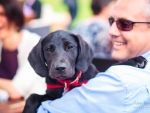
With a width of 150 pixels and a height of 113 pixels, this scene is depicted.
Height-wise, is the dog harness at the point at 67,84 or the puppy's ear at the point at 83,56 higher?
the puppy's ear at the point at 83,56

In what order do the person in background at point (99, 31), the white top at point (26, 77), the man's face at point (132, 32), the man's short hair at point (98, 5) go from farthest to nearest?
the man's short hair at point (98, 5)
the person in background at point (99, 31)
the white top at point (26, 77)
the man's face at point (132, 32)

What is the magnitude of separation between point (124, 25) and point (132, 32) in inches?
2.2

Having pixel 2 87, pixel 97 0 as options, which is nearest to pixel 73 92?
pixel 2 87

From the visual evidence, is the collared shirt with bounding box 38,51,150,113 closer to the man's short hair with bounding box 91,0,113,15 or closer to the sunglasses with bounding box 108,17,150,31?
the sunglasses with bounding box 108,17,150,31

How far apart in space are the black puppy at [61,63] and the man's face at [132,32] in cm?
27

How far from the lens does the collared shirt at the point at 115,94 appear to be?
1413mm

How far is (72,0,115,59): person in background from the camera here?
351 centimetres

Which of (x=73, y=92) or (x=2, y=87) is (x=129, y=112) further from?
(x=2, y=87)

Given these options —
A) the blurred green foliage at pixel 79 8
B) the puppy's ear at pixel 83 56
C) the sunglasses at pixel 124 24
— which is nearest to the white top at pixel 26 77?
the puppy's ear at pixel 83 56

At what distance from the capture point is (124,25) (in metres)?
1.64

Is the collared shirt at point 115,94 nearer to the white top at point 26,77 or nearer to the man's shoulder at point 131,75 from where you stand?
the man's shoulder at point 131,75

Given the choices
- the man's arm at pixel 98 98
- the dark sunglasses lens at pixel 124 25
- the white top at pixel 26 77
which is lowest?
the white top at pixel 26 77

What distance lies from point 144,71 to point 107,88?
0.20 m

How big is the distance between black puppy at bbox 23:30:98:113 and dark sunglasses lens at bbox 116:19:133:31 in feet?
1.07
